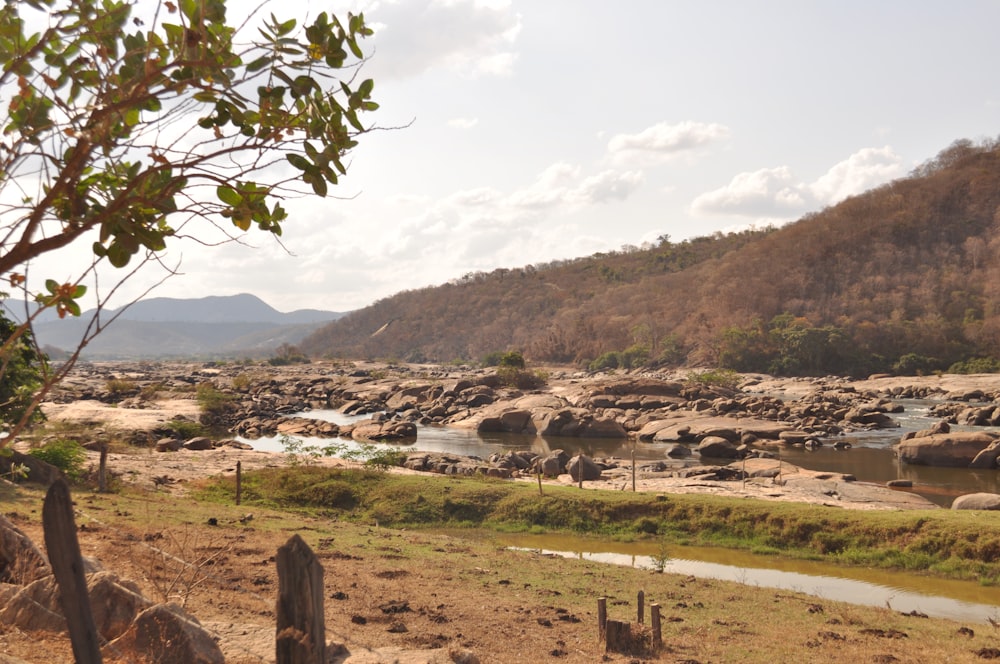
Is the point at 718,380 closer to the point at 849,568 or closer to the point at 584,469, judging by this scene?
the point at 584,469

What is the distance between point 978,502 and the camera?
69.1 ft

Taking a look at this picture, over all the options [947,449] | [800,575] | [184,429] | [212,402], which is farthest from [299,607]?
[212,402]

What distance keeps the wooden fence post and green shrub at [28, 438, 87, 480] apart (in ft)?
51.3

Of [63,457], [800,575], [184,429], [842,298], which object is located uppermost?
[842,298]

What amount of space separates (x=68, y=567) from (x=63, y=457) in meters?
16.6

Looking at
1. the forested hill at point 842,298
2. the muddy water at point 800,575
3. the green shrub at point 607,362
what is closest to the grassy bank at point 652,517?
the muddy water at point 800,575

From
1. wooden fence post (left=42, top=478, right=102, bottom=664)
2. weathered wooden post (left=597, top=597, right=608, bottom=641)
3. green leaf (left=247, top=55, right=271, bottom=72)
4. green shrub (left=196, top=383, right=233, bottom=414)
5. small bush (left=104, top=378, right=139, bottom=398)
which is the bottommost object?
weathered wooden post (left=597, top=597, right=608, bottom=641)

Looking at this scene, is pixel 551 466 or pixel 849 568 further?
pixel 551 466

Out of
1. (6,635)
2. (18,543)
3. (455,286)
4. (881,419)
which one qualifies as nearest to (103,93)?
(6,635)

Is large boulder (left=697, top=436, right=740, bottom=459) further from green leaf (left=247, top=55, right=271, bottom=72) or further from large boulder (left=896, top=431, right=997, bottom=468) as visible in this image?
green leaf (left=247, top=55, right=271, bottom=72)

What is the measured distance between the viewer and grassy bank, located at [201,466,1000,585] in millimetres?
16641

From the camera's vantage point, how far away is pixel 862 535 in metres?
17.5

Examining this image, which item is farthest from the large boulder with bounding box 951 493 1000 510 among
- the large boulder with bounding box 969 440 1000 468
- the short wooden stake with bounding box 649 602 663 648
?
the short wooden stake with bounding box 649 602 663 648

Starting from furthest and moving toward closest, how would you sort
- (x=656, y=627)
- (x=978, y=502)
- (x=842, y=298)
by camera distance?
(x=842, y=298) → (x=978, y=502) → (x=656, y=627)
